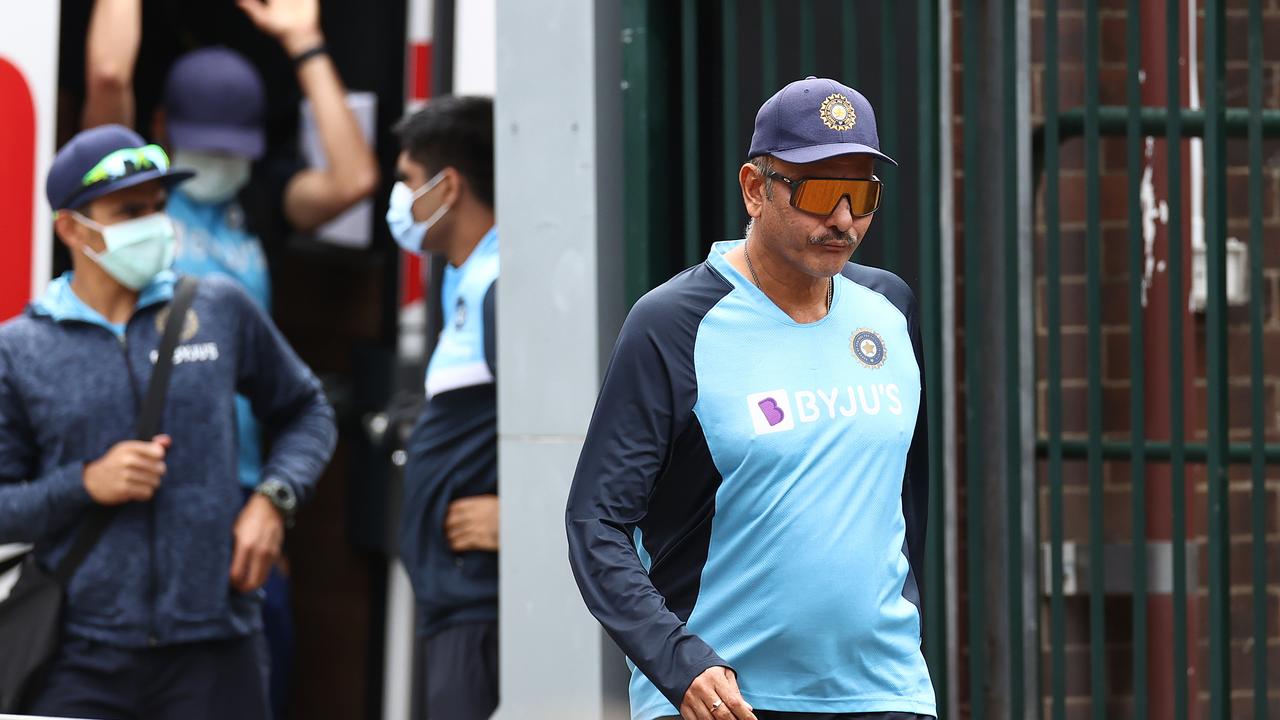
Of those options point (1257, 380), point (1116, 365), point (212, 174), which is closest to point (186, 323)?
point (212, 174)

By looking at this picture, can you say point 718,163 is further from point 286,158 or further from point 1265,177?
point 286,158

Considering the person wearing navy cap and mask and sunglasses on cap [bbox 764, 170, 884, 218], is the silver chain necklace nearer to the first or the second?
sunglasses on cap [bbox 764, 170, 884, 218]

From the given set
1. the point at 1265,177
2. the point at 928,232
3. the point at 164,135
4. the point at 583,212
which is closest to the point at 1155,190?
the point at 1265,177

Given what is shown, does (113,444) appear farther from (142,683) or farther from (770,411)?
(770,411)

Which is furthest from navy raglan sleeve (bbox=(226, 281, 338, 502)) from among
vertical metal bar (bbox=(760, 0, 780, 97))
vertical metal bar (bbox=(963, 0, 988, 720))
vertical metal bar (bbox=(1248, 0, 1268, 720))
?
vertical metal bar (bbox=(1248, 0, 1268, 720))

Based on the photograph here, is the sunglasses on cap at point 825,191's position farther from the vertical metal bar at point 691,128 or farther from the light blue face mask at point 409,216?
the light blue face mask at point 409,216

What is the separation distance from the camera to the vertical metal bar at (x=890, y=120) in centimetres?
447

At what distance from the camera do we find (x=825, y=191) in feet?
10.1

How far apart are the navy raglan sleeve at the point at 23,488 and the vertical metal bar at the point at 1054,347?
2.21m

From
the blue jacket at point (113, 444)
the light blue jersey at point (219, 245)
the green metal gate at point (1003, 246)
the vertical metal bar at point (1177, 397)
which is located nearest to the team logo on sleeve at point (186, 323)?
the blue jacket at point (113, 444)

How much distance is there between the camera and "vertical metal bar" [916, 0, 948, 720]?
446 centimetres

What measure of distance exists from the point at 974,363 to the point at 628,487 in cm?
166

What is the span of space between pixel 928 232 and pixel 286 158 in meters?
3.32

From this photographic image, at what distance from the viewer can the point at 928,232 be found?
4.46 m
